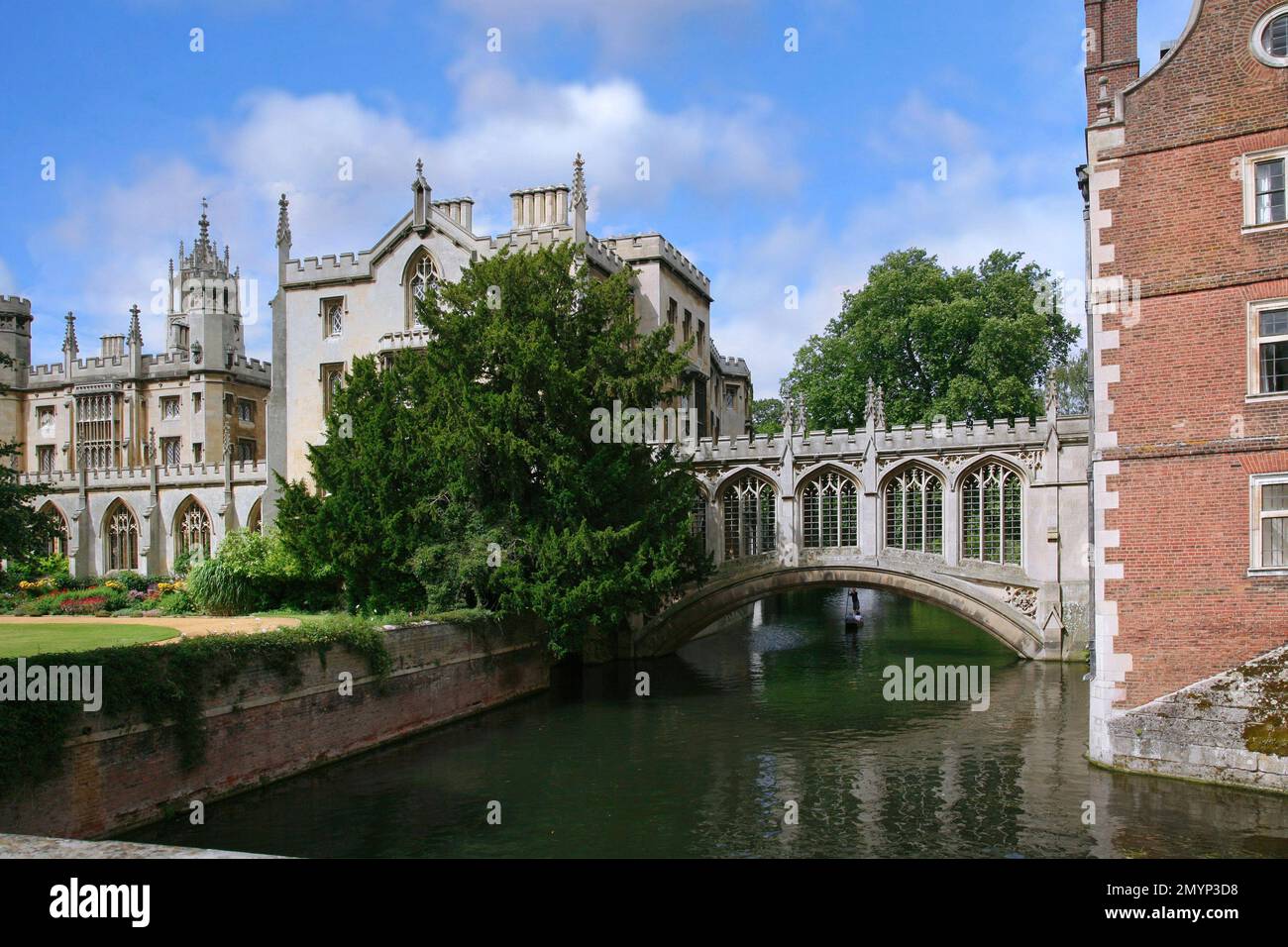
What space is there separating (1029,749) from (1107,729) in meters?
2.96

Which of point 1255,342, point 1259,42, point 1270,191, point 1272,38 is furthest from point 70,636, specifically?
point 1272,38

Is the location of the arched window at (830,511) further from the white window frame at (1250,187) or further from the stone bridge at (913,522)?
the white window frame at (1250,187)

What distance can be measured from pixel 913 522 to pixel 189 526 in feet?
95.4

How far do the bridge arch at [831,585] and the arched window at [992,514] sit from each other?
1.28 metres

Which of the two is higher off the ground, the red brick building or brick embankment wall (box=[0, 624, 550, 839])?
the red brick building

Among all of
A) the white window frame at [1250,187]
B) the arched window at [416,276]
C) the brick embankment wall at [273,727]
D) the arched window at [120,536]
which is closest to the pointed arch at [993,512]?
the brick embankment wall at [273,727]

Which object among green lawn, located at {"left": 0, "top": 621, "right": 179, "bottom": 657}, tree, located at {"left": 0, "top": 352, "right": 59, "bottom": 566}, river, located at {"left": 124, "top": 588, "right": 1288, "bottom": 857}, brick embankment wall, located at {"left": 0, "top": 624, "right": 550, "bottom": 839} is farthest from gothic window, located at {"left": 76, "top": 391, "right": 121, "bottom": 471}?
tree, located at {"left": 0, "top": 352, "right": 59, "bottom": 566}

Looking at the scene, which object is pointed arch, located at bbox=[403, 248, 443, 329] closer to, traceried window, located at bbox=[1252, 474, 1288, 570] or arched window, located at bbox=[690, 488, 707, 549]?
arched window, located at bbox=[690, 488, 707, 549]

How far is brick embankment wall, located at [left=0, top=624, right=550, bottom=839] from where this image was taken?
12680 mm

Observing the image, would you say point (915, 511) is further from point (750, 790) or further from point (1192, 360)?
point (750, 790)

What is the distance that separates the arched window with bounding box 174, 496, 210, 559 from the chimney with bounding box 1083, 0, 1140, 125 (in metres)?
36.0

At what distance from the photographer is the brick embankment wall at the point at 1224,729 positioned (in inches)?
527

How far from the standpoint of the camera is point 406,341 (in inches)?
1282
